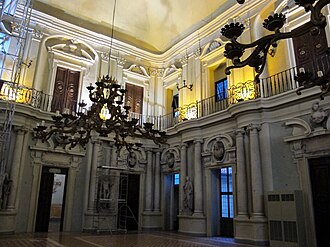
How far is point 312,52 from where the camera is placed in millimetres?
8461

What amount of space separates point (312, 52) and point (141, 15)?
22.7 ft

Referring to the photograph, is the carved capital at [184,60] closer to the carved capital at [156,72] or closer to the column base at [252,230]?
the carved capital at [156,72]

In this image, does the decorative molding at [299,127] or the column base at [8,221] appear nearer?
the decorative molding at [299,127]

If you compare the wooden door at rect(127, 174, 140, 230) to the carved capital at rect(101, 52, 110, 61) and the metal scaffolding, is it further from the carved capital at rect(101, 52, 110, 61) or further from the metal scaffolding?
the carved capital at rect(101, 52, 110, 61)

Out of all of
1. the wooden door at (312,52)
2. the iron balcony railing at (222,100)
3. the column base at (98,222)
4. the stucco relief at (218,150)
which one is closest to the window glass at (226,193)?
the stucco relief at (218,150)

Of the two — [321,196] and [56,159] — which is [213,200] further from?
[56,159]

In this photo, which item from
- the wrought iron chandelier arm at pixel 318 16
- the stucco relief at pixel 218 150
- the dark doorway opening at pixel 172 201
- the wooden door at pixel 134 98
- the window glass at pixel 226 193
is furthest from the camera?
the wooden door at pixel 134 98

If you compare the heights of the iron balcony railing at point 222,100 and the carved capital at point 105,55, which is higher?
the carved capital at point 105,55

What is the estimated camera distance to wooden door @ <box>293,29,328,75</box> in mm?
8172

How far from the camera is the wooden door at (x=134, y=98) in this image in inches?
513

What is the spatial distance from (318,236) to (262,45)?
6.11m

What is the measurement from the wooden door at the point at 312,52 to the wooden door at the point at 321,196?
2.56m

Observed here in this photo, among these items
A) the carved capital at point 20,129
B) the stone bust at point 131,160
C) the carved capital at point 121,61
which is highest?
the carved capital at point 121,61

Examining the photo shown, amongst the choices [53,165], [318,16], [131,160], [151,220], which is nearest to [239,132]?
[131,160]
